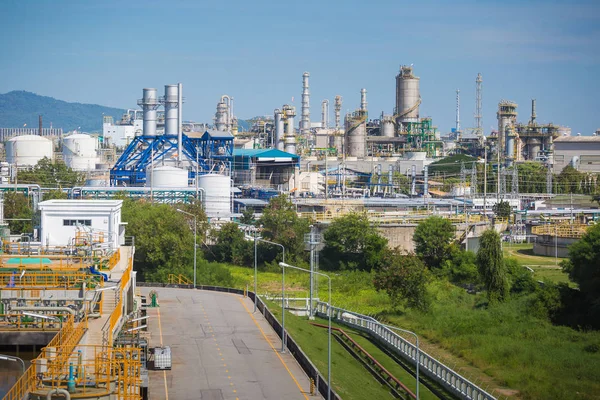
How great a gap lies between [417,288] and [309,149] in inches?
3658

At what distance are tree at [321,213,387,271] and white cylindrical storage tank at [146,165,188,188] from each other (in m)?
19.3

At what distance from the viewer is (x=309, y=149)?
13162 cm

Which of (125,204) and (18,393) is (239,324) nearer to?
(18,393)

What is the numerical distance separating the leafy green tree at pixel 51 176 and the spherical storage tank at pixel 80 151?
64.2ft

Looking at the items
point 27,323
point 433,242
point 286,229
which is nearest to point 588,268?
point 433,242

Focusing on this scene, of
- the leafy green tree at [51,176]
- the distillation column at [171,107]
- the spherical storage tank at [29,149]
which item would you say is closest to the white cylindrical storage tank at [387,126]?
the spherical storage tank at [29,149]

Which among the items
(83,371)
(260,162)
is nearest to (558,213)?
(260,162)

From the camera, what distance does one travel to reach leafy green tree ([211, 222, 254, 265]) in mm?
54031

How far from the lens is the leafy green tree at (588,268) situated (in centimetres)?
3675

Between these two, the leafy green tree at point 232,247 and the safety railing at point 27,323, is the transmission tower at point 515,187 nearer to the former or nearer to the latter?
the leafy green tree at point 232,247

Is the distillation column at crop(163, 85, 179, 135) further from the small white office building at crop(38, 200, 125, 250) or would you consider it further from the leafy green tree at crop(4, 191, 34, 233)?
the small white office building at crop(38, 200, 125, 250)

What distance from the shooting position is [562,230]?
196 feet

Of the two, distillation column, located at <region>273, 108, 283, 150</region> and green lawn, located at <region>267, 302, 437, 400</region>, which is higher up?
distillation column, located at <region>273, 108, 283, 150</region>

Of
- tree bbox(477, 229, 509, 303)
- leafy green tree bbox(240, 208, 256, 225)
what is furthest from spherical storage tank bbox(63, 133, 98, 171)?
tree bbox(477, 229, 509, 303)
